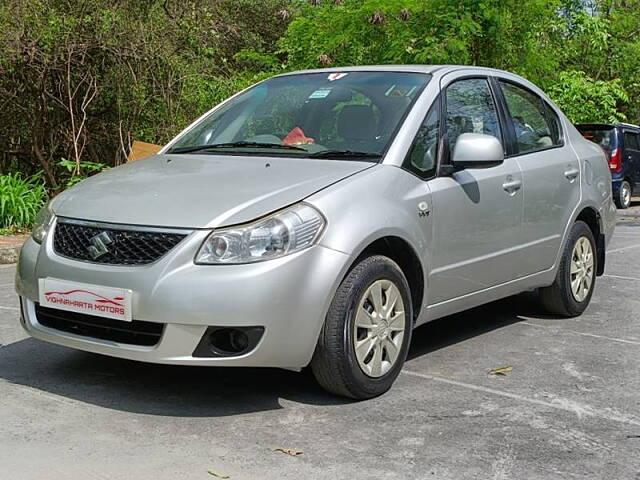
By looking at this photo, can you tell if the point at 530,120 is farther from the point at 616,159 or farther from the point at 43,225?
the point at 616,159

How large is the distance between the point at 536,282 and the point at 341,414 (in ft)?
7.49

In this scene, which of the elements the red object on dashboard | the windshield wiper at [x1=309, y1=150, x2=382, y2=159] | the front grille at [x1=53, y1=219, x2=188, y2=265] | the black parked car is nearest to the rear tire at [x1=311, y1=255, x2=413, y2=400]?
the windshield wiper at [x1=309, y1=150, x2=382, y2=159]

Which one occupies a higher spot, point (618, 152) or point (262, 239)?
point (262, 239)

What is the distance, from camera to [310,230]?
443 cm

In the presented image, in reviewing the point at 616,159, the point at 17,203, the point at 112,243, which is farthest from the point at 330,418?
the point at 616,159

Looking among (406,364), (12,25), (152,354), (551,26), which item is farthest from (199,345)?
(551,26)

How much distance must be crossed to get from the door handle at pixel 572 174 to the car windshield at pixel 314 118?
142 cm

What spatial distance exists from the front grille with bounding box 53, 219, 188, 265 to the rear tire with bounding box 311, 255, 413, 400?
32.0 inches

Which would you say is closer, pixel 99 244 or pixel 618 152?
pixel 99 244

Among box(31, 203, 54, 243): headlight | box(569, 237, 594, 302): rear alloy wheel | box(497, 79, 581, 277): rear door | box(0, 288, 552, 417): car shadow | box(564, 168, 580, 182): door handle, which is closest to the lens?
box(0, 288, 552, 417): car shadow

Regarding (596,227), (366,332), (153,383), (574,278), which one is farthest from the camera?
(596,227)

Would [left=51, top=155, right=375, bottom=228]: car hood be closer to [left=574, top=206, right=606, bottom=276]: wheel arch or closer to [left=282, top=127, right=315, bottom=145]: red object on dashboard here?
[left=282, top=127, right=315, bottom=145]: red object on dashboard

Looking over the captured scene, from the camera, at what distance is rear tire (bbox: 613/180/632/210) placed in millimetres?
19703

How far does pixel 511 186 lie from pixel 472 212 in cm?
49
